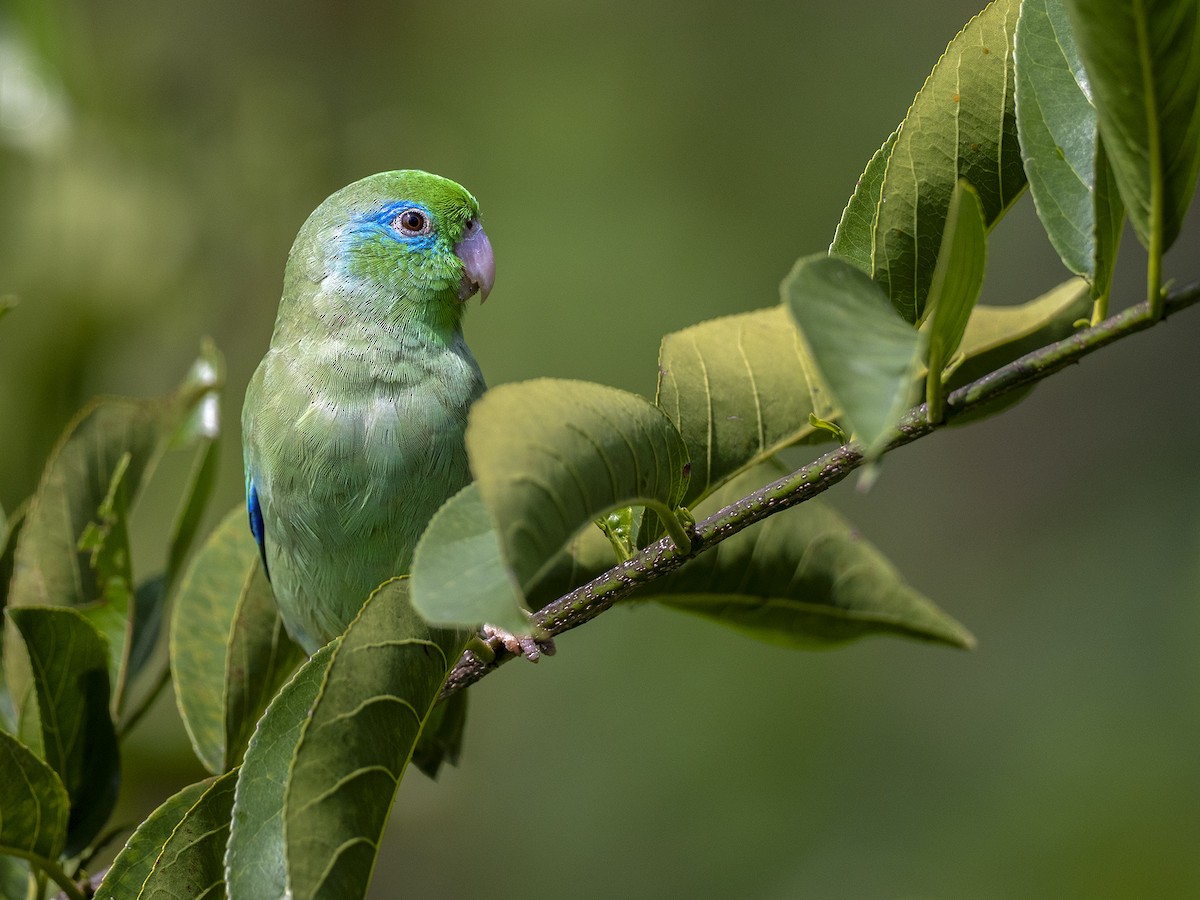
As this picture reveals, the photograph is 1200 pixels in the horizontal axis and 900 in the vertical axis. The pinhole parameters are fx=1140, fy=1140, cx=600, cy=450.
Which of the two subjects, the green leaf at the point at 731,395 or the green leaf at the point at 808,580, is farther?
the green leaf at the point at 808,580

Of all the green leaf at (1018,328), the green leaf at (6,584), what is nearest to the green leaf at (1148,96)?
the green leaf at (1018,328)

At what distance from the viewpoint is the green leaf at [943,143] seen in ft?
4.16

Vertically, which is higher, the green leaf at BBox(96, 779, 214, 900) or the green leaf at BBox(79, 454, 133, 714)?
the green leaf at BBox(79, 454, 133, 714)

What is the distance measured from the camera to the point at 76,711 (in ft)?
5.50

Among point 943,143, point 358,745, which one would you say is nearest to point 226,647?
point 358,745

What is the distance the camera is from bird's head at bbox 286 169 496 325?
240 cm

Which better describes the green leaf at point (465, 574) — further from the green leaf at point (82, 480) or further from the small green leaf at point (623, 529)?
the green leaf at point (82, 480)

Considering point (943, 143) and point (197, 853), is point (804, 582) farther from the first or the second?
point (197, 853)

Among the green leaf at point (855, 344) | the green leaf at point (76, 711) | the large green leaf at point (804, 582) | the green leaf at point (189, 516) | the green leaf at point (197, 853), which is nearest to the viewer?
the green leaf at point (855, 344)

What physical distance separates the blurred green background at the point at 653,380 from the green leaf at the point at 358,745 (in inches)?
60.0

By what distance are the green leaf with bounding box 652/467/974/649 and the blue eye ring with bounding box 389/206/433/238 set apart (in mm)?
1077

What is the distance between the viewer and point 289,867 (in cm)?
108

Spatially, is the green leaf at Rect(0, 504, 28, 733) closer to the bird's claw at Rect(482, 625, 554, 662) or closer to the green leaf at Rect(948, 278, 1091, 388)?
the bird's claw at Rect(482, 625, 554, 662)

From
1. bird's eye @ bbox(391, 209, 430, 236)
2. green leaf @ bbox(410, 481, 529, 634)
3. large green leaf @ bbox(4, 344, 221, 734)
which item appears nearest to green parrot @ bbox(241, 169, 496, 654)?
bird's eye @ bbox(391, 209, 430, 236)
